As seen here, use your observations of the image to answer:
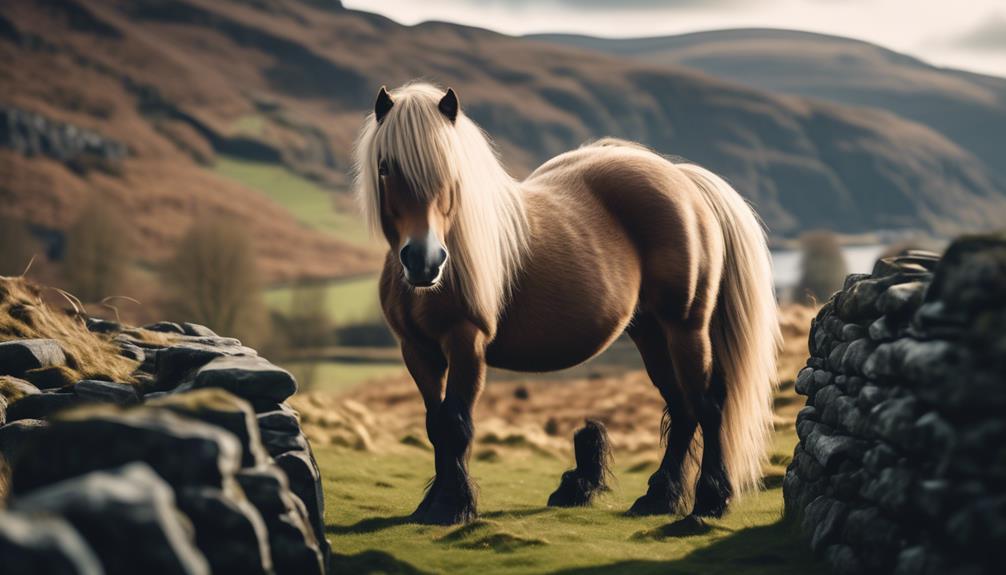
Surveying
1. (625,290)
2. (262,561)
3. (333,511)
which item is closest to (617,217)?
(625,290)

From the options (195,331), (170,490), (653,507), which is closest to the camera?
(170,490)

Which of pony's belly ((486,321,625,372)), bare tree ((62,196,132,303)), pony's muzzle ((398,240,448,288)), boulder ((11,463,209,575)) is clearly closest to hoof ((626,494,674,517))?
pony's belly ((486,321,625,372))

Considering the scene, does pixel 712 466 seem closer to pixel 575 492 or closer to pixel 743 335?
pixel 743 335

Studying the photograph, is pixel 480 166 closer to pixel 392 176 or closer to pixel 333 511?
pixel 392 176

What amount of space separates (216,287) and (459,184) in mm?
39353

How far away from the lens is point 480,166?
6.89 m

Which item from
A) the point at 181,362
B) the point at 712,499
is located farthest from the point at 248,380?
the point at 712,499

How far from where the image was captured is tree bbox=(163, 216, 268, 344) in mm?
42719

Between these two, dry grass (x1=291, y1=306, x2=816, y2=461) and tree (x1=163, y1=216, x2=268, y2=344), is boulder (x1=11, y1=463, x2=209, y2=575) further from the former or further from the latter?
tree (x1=163, y1=216, x2=268, y2=344)

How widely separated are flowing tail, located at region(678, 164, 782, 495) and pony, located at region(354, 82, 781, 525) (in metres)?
0.01

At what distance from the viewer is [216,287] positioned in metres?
43.8

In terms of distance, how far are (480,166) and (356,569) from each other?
9.60 ft

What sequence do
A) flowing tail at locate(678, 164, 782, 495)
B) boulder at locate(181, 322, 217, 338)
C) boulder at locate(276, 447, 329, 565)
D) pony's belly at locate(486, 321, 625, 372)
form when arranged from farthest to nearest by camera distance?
boulder at locate(181, 322, 217, 338), flowing tail at locate(678, 164, 782, 495), pony's belly at locate(486, 321, 625, 372), boulder at locate(276, 447, 329, 565)

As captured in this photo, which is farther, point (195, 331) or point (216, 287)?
point (216, 287)
